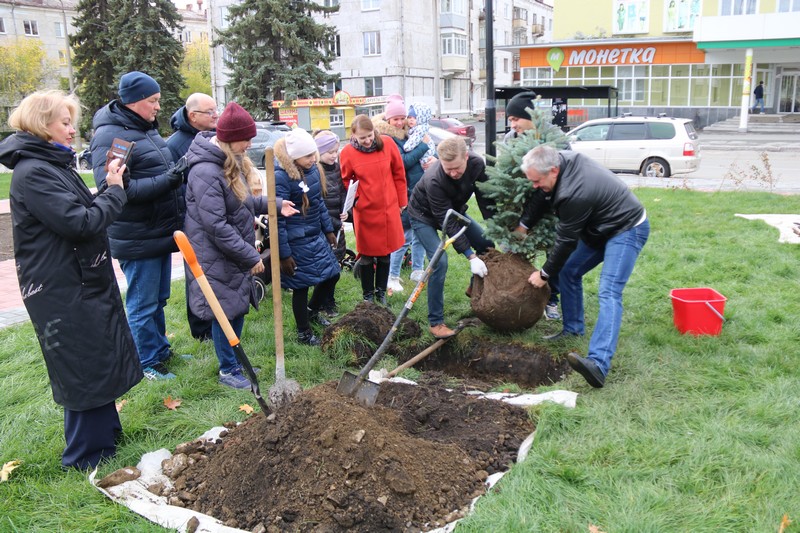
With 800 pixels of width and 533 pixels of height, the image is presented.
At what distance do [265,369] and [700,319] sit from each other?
134 inches

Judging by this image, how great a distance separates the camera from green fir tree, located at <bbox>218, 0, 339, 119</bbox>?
30.8 meters

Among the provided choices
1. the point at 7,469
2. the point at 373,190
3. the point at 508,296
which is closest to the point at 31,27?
the point at 373,190

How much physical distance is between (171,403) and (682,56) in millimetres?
36732

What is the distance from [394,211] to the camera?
242 inches

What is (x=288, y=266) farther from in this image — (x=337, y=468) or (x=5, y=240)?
(x=5, y=240)

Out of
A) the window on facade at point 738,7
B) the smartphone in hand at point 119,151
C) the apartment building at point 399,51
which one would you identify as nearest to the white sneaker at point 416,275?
the smartphone in hand at point 119,151

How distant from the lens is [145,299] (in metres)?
4.68

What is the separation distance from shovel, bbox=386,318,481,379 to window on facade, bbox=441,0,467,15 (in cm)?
4560

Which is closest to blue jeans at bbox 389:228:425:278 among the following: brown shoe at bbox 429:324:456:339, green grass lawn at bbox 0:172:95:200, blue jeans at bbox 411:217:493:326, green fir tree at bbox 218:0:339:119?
blue jeans at bbox 411:217:493:326

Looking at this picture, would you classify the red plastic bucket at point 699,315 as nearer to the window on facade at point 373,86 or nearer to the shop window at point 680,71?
the shop window at point 680,71

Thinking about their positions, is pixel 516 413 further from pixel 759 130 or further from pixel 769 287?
pixel 759 130

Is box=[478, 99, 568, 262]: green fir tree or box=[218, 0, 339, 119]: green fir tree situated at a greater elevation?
box=[218, 0, 339, 119]: green fir tree

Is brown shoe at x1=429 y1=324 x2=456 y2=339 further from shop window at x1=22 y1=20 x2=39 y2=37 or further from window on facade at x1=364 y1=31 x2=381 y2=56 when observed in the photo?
shop window at x1=22 y1=20 x2=39 y2=37

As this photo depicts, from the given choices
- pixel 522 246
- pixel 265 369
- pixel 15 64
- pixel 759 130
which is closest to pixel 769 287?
pixel 522 246
